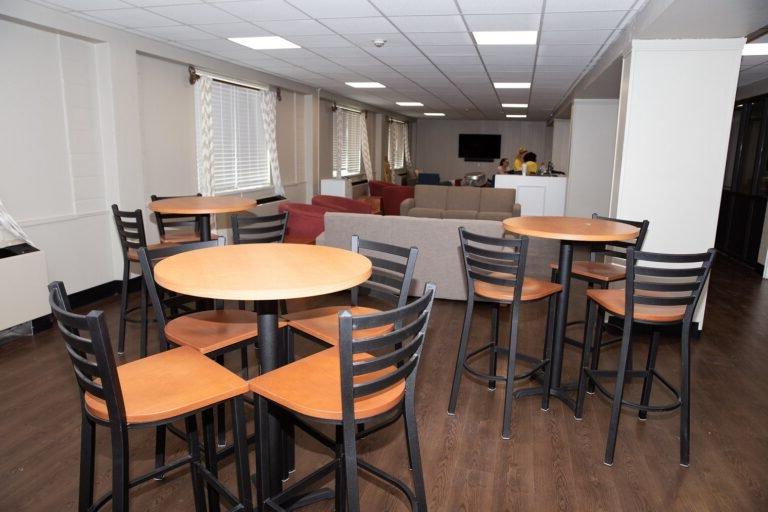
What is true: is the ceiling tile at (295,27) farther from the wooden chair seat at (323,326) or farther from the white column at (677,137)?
the wooden chair seat at (323,326)

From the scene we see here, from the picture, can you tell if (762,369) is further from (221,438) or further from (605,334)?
(221,438)

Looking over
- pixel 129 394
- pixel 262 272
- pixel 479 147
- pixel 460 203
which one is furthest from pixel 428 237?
pixel 479 147

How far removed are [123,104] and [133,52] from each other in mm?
524

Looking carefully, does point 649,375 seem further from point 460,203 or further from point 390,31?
point 460,203

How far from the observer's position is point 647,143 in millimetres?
4184

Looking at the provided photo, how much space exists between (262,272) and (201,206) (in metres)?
2.30

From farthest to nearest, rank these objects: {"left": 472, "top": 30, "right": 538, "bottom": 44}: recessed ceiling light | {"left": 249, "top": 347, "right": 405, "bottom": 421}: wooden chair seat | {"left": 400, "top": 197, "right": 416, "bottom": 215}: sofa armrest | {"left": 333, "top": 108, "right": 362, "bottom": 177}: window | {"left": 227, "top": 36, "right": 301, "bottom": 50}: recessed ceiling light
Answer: {"left": 333, "top": 108, "right": 362, "bottom": 177}: window < {"left": 400, "top": 197, "right": 416, "bottom": 215}: sofa armrest < {"left": 227, "top": 36, "right": 301, "bottom": 50}: recessed ceiling light < {"left": 472, "top": 30, "right": 538, "bottom": 44}: recessed ceiling light < {"left": 249, "top": 347, "right": 405, "bottom": 421}: wooden chair seat

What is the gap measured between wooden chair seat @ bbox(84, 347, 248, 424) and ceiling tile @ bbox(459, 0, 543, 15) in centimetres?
304

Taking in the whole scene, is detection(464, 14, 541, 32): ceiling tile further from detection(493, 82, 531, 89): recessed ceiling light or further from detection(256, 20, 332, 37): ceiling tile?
detection(493, 82, 531, 89): recessed ceiling light

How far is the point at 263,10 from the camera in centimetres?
406

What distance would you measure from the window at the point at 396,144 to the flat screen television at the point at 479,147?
2.11 m

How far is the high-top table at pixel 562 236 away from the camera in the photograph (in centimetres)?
278

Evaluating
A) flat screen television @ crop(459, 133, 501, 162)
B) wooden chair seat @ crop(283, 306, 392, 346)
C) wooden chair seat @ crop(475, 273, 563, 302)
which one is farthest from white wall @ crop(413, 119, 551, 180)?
wooden chair seat @ crop(283, 306, 392, 346)

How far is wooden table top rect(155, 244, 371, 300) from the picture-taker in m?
1.70
